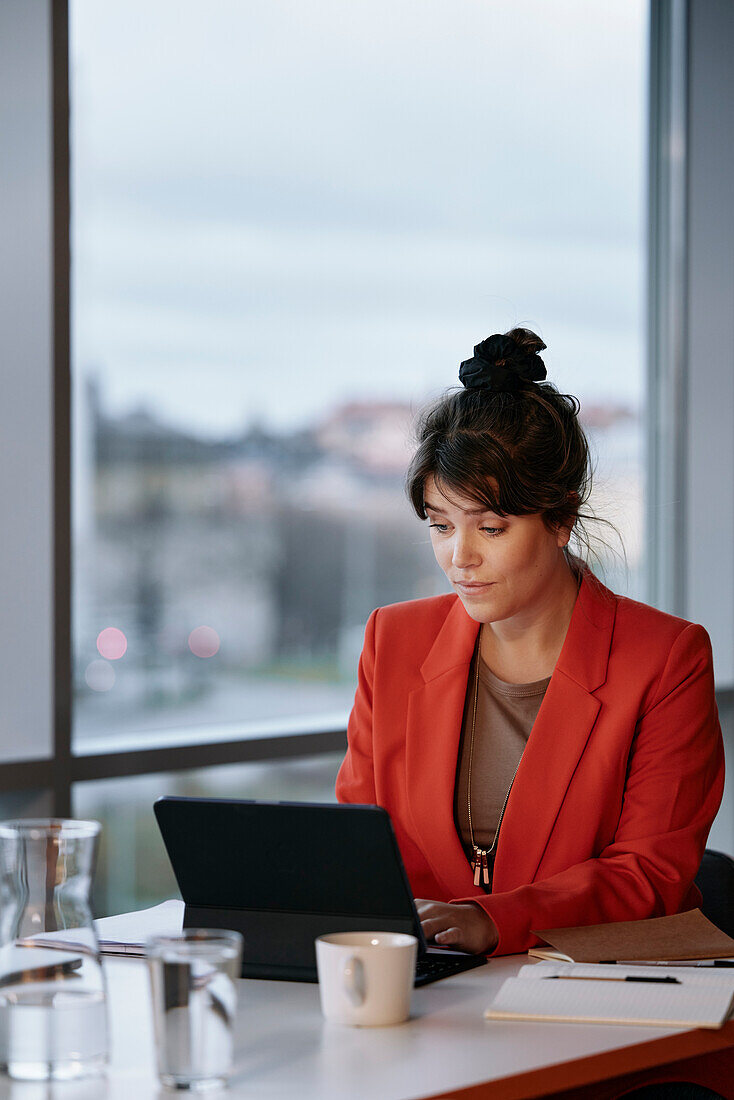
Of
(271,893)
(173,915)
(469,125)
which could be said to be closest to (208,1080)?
(271,893)

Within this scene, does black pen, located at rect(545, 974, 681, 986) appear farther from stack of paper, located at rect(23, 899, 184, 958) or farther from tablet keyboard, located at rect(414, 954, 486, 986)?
stack of paper, located at rect(23, 899, 184, 958)

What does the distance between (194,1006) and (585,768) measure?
3.07 feet

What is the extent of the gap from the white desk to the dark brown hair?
76 cm

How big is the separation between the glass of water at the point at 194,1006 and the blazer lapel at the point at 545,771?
847 mm

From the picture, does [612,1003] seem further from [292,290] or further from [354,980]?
[292,290]

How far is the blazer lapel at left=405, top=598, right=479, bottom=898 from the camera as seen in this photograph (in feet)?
6.49

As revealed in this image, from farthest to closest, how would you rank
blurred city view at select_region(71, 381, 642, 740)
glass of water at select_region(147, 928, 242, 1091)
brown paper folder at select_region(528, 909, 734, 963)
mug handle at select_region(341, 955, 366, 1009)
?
blurred city view at select_region(71, 381, 642, 740), brown paper folder at select_region(528, 909, 734, 963), mug handle at select_region(341, 955, 366, 1009), glass of water at select_region(147, 928, 242, 1091)

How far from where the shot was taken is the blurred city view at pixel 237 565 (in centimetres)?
295

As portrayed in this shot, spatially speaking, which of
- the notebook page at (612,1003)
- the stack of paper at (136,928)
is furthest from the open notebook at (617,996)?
the stack of paper at (136,928)

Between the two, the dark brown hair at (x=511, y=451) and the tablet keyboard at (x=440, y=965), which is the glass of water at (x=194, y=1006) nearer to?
the tablet keyboard at (x=440, y=965)

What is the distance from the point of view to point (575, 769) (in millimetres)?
1925

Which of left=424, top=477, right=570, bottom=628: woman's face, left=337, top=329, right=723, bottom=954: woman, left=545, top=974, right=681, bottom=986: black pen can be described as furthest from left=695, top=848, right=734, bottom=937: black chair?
left=545, top=974, right=681, bottom=986: black pen

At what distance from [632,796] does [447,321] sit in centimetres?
194

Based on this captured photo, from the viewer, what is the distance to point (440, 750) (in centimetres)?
202
